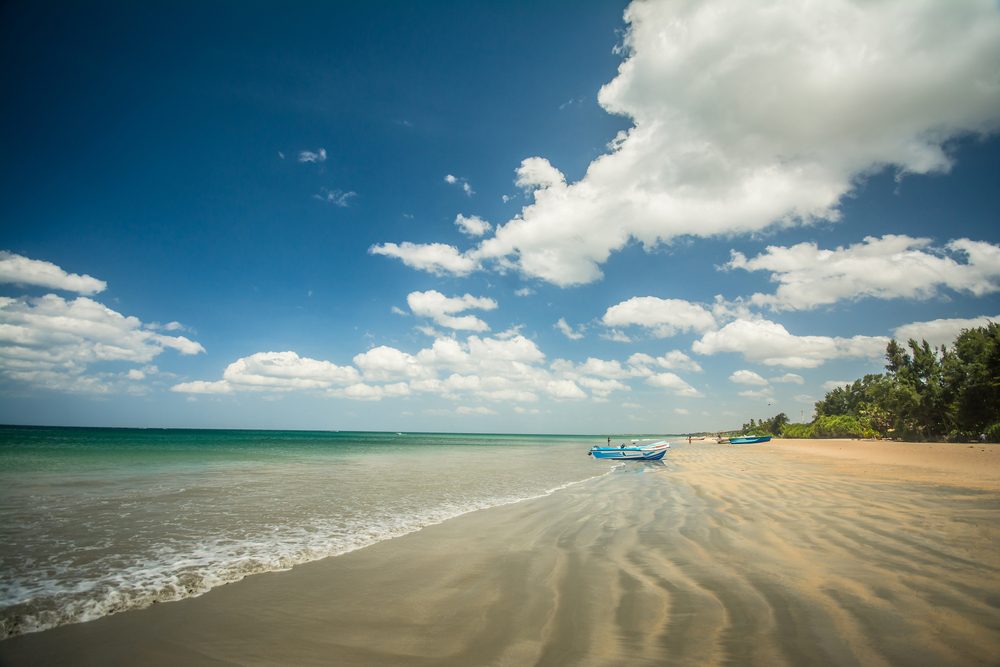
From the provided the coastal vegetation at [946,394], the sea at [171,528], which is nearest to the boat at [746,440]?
the coastal vegetation at [946,394]

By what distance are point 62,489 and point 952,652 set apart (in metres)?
23.7

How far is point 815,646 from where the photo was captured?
388cm

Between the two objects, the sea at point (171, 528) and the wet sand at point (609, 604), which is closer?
the wet sand at point (609, 604)

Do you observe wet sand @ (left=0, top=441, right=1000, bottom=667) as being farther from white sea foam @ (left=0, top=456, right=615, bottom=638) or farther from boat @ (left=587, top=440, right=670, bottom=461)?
boat @ (left=587, top=440, right=670, bottom=461)

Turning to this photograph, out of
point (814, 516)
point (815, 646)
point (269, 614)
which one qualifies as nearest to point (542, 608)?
point (815, 646)

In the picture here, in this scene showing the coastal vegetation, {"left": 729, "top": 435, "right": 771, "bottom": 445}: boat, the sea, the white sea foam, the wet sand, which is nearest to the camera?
the wet sand

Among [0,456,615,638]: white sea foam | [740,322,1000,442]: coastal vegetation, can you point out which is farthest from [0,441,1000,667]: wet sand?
[740,322,1000,442]: coastal vegetation

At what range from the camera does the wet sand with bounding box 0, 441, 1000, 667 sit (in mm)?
3951

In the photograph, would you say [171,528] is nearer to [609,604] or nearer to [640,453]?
[609,604]

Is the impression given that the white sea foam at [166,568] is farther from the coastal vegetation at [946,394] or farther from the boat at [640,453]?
the coastal vegetation at [946,394]

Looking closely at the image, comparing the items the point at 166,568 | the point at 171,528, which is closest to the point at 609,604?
the point at 166,568

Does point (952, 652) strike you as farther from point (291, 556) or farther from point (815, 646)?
point (291, 556)

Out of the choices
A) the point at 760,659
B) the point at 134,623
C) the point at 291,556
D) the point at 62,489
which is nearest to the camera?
the point at 760,659

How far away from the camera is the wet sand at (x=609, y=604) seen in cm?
395
